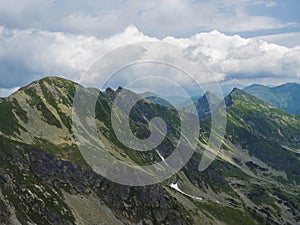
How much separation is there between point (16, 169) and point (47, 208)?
28014 millimetres

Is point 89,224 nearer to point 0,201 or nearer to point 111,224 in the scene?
point 111,224

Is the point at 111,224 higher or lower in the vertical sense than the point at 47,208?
lower

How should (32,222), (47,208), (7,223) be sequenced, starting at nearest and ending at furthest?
(7,223) < (32,222) < (47,208)

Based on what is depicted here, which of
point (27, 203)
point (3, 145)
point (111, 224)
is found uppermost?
point (3, 145)

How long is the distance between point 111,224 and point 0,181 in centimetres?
5639

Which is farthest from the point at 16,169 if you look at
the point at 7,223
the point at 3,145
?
the point at 7,223

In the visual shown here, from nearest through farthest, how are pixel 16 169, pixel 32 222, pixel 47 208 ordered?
pixel 32 222
pixel 47 208
pixel 16 169

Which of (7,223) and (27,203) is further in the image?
(27,203)

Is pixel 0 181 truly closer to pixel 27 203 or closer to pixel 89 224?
pixel 27 203

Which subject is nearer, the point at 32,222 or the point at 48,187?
the point at 32,222

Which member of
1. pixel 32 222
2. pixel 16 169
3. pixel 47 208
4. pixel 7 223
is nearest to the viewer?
pixel 7 223

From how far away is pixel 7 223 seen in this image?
14912cm

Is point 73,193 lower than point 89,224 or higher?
higher

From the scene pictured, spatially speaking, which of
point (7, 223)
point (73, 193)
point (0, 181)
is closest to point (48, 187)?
point (73, 193)
